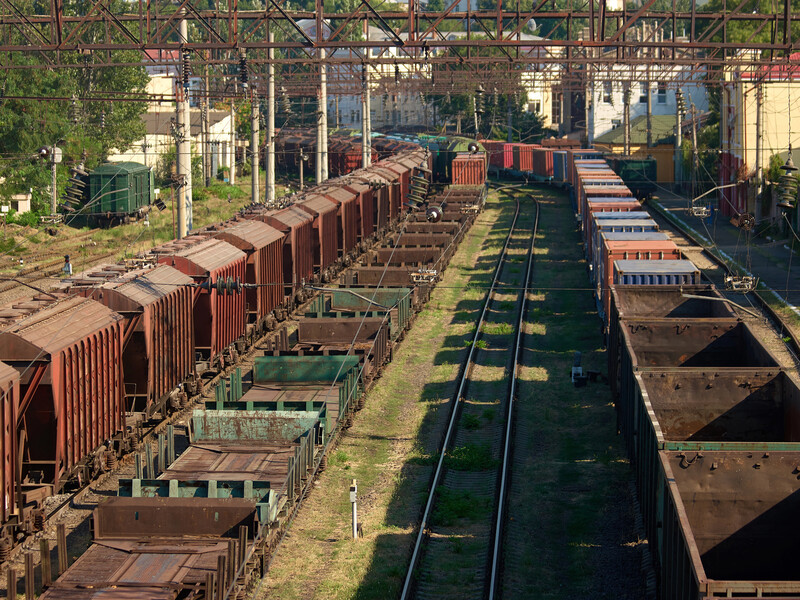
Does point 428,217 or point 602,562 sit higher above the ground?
point 428,217

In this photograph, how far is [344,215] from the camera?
4306cm

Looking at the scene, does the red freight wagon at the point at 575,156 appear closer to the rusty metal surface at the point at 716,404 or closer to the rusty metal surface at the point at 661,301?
the rusty metal surface at the point at 661,301

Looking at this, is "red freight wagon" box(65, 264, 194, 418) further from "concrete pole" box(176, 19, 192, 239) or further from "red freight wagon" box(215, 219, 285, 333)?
"concrete pole" box(176, 19, 192, 239)

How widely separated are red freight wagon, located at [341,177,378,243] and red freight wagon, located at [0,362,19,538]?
3113cm

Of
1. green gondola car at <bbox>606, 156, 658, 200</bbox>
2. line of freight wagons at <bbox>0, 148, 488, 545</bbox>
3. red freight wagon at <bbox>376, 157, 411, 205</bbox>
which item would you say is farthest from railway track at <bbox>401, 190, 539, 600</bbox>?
green gondola car at <bbox>606, 156, 658, 200</bbox>

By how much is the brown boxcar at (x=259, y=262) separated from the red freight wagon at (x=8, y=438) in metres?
12.6

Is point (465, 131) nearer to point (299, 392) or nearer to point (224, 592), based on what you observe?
point (299, 392)

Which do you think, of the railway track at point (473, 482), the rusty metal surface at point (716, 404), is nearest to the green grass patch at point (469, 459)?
the railway track at point (473, 482)

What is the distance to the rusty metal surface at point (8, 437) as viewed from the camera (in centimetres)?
1466

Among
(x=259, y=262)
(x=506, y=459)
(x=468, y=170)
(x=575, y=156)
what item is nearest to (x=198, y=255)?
(x=259, y=262)

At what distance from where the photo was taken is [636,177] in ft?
239

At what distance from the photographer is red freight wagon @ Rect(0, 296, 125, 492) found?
16.0 metres

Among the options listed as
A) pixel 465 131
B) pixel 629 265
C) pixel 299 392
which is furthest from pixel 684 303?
pixel 465 131

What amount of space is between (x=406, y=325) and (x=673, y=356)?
12.2 m
